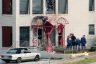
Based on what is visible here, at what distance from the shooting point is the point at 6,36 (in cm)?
5278

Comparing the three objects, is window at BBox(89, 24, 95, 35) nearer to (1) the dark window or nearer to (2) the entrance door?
(1) the dark window

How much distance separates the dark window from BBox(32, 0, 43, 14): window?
2057 mm

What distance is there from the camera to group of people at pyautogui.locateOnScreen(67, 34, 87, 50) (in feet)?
166

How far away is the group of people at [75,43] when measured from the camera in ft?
166

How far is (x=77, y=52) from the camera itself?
4953cm

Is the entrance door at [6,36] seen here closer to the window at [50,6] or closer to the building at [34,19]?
the building at [34,19]

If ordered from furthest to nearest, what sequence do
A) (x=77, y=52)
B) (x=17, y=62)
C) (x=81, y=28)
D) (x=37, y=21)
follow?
(x=81, y=28) → (x=37, y=21) → (x=77, y=52) → (x=17, y=62)

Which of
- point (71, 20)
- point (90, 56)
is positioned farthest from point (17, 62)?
point (71, 20)

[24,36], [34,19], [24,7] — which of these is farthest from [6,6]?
[24,36]

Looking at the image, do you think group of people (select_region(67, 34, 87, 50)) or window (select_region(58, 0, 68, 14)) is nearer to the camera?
group of people (select_region(67, 34, 87, 50))

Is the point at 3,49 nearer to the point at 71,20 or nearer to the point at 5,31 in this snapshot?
the point at 5,31

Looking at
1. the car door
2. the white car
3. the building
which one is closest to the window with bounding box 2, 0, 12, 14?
the building

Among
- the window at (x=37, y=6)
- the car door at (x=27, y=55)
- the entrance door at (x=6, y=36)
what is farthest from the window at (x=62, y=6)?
the car door at (x=27, y=55)

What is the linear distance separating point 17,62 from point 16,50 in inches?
47.4
